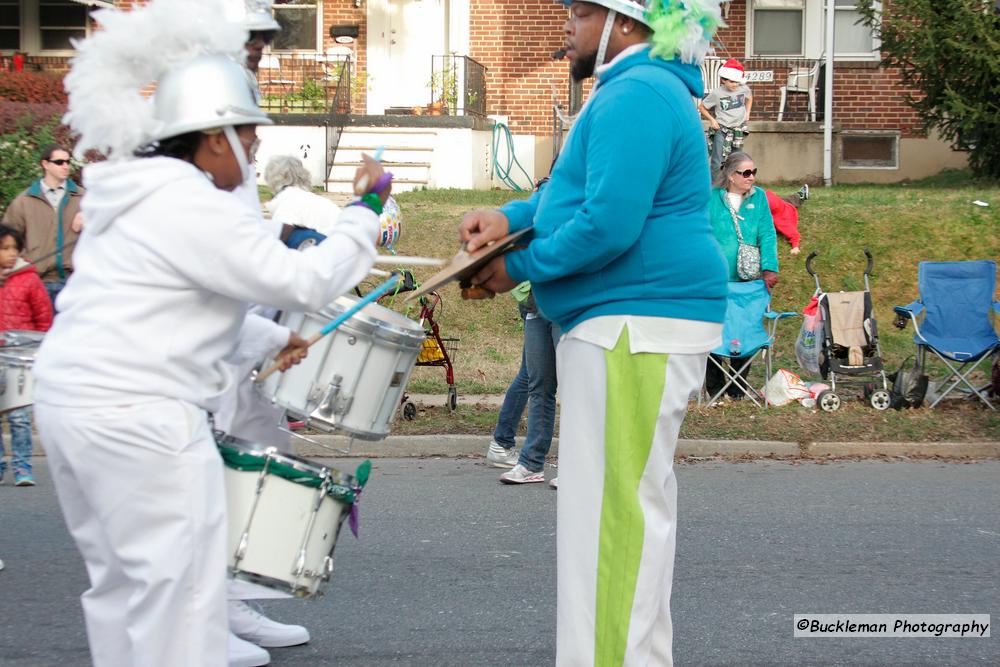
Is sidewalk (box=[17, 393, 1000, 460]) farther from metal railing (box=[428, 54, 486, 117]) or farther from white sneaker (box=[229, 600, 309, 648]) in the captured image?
metal railing (box=[428, 54, 486, 117])

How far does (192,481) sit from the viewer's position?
10.4ft

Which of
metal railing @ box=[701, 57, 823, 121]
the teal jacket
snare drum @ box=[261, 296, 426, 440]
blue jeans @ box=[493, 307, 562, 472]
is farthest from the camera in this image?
metal railing @ box=[701, 57, 823, 121]

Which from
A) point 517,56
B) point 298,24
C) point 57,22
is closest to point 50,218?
point 517,56

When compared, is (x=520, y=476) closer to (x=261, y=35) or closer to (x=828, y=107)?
(x=261, y=35)

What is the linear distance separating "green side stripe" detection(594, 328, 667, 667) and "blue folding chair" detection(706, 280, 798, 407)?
21.3ft

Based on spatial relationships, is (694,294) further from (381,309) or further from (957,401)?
(957,401)

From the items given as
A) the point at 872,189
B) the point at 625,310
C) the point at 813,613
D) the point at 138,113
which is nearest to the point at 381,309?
the point at 625,310

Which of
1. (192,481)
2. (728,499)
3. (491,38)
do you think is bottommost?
(728,499)

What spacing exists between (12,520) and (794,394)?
604cm

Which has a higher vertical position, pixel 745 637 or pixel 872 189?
pixel 872 189

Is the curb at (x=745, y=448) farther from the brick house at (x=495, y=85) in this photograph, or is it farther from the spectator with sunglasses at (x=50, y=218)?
the brick house at (x=495, y=85)

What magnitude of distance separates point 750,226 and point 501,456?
11.1 feet

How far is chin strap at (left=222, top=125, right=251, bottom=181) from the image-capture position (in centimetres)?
317

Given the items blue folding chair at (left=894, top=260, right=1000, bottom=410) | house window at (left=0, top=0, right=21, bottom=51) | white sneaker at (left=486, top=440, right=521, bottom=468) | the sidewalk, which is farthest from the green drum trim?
Result: house window at (left=0, top=0, right=21, bottom=51)
